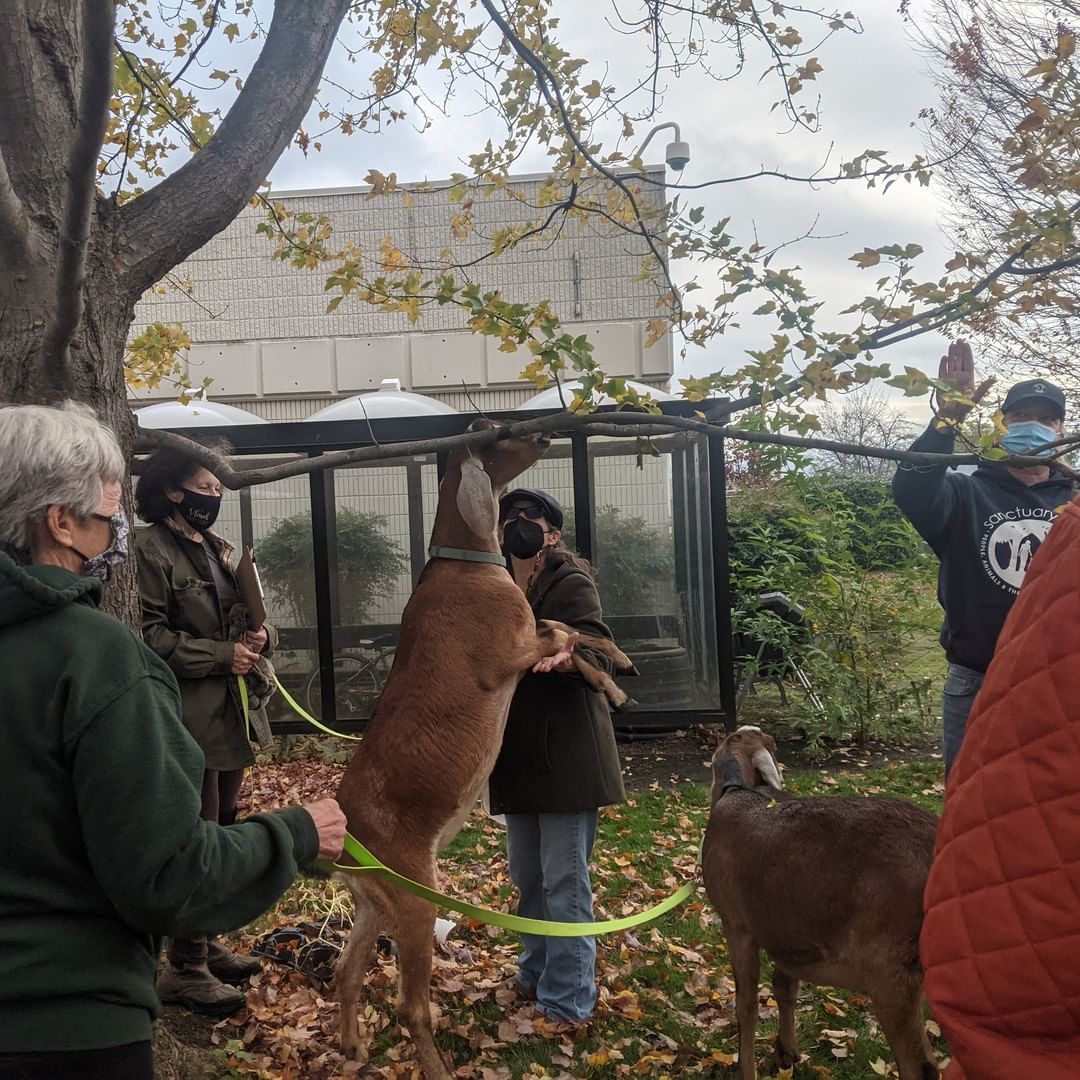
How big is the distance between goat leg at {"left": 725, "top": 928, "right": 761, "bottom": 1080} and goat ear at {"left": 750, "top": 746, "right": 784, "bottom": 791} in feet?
2.12

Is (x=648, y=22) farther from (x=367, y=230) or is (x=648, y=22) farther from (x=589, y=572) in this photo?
(x=367, y=230)

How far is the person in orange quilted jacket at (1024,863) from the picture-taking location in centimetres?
105

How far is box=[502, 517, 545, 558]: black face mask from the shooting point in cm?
432

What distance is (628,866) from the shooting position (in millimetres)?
6188

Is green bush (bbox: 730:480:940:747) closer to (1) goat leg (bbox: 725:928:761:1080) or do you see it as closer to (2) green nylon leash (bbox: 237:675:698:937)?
(1) goat leg (bbox: 725:928:761:1080)

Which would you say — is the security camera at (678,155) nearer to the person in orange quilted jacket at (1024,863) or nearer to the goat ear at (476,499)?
the goat ear at (476,499)

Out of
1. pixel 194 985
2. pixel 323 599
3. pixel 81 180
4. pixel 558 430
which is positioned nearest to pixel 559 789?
pixel 558 430

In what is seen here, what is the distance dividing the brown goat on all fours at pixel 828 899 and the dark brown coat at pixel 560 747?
58 centimetres

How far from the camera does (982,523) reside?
4059 millimetres

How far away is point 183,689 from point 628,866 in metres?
3.36

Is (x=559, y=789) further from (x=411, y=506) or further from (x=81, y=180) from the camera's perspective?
(x=411, y=506)

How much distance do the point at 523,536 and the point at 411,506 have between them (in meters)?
5.26

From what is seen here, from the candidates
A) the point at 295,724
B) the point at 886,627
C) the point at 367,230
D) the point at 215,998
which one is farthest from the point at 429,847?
the point at 367,230

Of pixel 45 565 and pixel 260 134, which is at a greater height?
pixel 260 134
